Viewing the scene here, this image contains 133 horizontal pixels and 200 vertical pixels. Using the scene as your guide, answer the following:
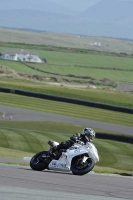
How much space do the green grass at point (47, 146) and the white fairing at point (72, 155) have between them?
12067 mm

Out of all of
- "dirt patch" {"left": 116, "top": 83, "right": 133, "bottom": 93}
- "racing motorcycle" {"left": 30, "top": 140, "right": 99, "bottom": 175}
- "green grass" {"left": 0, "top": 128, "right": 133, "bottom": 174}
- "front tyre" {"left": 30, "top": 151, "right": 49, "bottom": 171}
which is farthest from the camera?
"dirt patch" {"left": 116, "top": 83, "right": 133, "bottom": 93}

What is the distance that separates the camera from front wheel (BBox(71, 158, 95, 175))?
54.7ft

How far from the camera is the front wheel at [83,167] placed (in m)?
16.7

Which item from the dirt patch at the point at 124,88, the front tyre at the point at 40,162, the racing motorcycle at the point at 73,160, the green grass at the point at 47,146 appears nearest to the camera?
the racing motorcycle at the point at 73,160

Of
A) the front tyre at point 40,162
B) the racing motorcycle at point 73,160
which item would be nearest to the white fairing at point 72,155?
the racing motorcycle at point 73,160

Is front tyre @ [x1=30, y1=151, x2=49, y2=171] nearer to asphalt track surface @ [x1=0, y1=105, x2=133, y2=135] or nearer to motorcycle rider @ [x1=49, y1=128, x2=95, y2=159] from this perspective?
motorcycle rider @ [x1=49, y1=128, x2=95, y2=159]

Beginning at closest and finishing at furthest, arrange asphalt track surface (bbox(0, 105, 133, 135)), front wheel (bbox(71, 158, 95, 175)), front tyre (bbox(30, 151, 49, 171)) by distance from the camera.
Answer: front wheel (bbox(71, 158, 95, 175))
front tyre (bbox(30, 151, 49, 171))
asphalt track surface (bbox(0, 105, 133, 135))

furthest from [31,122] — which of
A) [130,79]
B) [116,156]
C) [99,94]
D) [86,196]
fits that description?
[130,79]

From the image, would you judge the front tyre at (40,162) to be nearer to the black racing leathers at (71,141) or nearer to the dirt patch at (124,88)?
the black racing leathers at (71,141)

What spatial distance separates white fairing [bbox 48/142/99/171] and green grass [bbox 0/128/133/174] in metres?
12.1

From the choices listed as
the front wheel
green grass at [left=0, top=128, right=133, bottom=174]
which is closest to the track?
the front wheel

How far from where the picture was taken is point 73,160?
1709cm

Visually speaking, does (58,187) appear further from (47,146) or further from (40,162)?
(47,146)

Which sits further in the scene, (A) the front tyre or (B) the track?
(A) the front tyre
